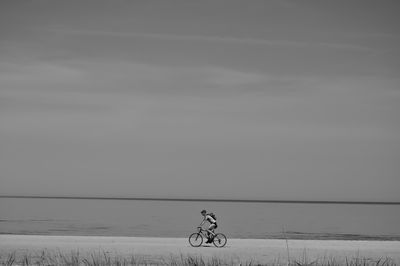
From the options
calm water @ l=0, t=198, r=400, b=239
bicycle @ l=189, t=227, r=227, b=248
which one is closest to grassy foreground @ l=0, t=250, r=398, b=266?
bicycle @ l=189, t=227, r=227, b=248

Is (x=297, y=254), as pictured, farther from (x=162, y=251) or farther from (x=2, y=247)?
(x=2, y=247)

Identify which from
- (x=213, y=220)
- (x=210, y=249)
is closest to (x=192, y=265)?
(x=213, y=220)

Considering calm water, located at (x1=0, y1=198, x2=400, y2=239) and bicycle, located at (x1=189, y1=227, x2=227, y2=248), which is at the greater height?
calm water, located at (x1=0, y1=198, x2=400, y2=239)

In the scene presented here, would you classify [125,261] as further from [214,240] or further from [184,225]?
[184,225]

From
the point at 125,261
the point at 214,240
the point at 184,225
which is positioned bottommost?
the point at 125,261

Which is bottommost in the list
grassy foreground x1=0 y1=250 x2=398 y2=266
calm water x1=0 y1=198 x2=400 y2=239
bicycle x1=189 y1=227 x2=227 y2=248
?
grassy foreground x1=0 y1=250 x2=398 y2=266

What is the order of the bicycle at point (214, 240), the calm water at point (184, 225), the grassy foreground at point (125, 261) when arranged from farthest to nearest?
the calm water at point (184, 225) → the bicycle at point (214, 240) → the grassy foreground at point (125, 261)

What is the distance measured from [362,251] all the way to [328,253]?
262 cm

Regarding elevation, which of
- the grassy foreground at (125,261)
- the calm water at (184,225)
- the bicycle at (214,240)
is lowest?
the grassy foreground at (125,261)

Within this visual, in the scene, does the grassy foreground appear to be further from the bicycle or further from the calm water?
the calm water

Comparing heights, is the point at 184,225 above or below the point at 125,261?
above

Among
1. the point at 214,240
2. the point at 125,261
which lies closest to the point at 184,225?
the point at 214,240

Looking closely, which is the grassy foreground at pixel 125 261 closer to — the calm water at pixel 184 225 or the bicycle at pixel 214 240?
the bicycle at pixel 214 240

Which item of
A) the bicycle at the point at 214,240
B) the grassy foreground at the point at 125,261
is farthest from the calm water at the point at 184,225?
the grassy foreground at the point at 125,261
